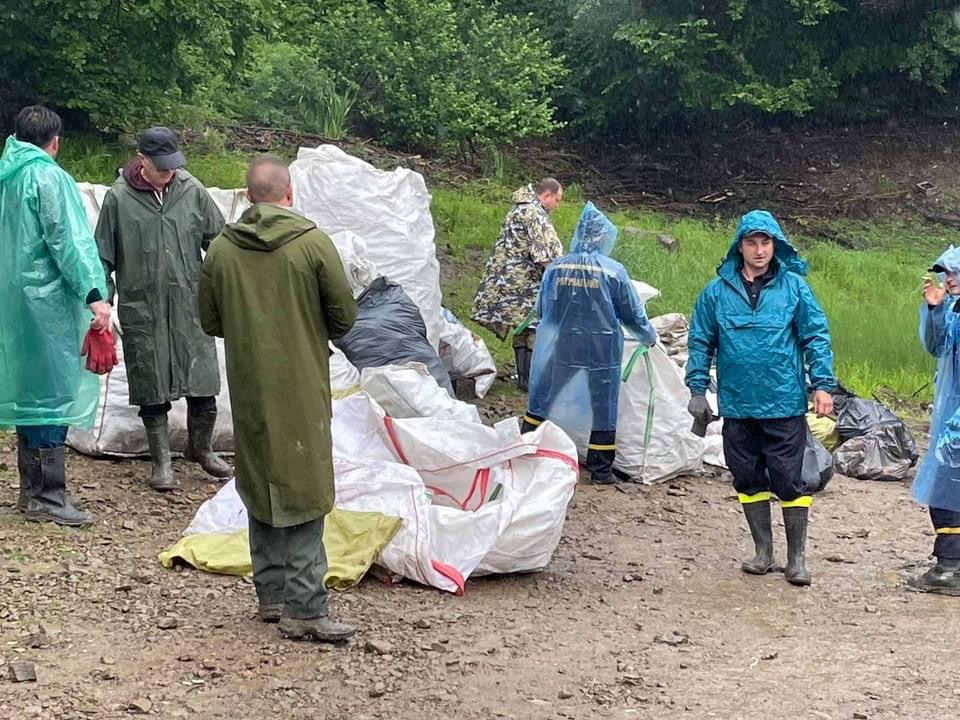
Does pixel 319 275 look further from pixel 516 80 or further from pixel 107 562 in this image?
pixel 516 80

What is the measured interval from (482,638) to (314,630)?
628 mm

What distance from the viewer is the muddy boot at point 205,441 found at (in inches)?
242

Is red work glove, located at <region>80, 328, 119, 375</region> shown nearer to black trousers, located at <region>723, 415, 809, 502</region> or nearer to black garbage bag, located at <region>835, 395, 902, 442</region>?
black trousers, located at <region>723, 415, 809, 502</region>

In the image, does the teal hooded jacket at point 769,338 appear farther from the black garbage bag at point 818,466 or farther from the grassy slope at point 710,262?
the grassy slope at point 710,262

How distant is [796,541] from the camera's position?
5.50 m

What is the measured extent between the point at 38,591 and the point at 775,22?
1655 cm

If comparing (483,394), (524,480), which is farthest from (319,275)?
(483,394)

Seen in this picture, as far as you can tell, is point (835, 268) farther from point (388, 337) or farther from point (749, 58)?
point (388, 337)

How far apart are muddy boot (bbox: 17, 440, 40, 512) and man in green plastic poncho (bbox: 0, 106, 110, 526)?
0.10 metres

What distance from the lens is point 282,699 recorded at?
3.77m

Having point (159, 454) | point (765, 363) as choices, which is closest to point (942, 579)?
point (765, 363)

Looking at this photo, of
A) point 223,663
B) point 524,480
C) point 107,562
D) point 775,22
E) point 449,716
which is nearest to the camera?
point 449,716

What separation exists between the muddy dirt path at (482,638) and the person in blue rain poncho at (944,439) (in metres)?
0.20

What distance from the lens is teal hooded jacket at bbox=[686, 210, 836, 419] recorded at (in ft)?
17.5
